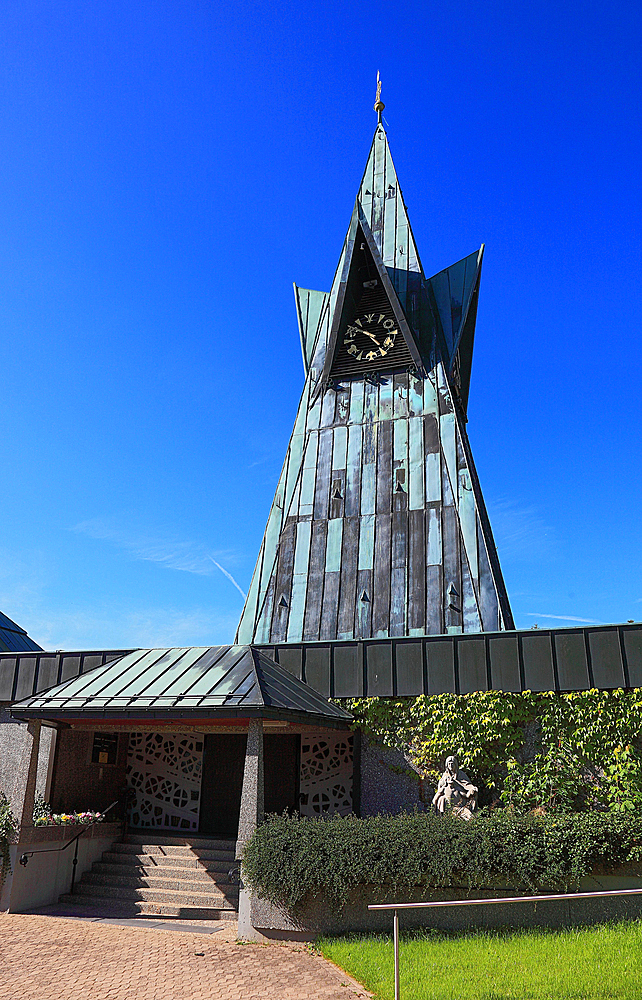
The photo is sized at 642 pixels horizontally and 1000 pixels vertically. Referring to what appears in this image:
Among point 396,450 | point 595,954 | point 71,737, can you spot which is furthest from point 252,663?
point 396,450

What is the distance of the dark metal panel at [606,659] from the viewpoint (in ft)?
34.9

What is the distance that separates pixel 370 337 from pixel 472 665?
12.5 meters

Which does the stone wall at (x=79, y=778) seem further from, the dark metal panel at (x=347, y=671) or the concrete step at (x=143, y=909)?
the dark metal panel at (x=347, y=671)

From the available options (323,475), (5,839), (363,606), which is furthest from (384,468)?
(5,839)

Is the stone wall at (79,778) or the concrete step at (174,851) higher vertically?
the stone wall at (79,778)

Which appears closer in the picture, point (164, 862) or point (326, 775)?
point (164, 862)

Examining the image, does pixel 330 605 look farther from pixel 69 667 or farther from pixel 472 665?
pixel 69 667

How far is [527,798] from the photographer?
10594 mm

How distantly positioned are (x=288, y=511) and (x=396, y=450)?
11.2ft

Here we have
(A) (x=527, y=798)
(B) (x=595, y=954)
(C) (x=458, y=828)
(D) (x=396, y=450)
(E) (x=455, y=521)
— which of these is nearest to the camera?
(B) (x=595, y=954)

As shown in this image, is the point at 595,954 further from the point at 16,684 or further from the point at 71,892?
the point at 16,684

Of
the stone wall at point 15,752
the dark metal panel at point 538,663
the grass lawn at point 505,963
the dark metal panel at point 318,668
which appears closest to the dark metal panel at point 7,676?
the stone wall at point 15,752

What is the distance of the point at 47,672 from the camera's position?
13.5 metres

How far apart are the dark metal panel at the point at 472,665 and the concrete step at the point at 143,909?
4.93m
